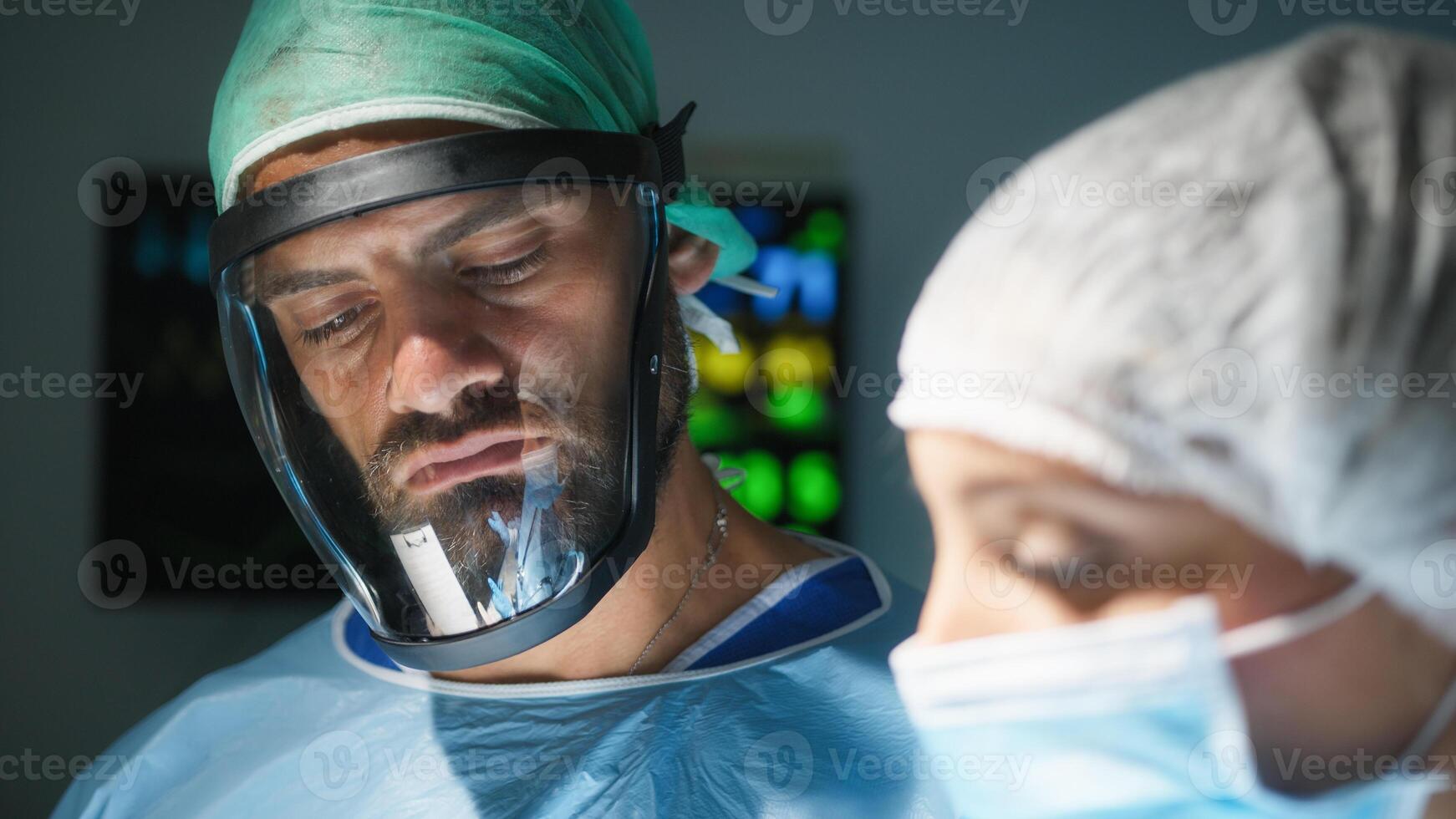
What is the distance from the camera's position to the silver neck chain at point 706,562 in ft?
3.54

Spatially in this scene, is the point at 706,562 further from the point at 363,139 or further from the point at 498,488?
the point at 363,139

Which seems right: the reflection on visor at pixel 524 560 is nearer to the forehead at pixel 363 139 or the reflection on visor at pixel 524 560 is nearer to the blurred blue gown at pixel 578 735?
the blurred blue gown at pixel 578 735

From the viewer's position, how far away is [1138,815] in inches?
16.5

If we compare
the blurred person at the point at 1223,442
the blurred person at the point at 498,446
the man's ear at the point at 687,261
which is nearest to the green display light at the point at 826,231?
the man's ear at the point at 687,261

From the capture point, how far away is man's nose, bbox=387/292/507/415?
867mm

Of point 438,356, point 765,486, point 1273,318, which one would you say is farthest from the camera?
point 765,486

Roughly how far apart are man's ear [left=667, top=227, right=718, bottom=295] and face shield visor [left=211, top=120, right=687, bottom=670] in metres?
0.20

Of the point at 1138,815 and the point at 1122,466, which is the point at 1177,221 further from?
the point at 1138,815

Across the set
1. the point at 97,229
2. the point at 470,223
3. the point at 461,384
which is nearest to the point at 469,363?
the point at 461,384

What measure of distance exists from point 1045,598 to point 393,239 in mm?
685

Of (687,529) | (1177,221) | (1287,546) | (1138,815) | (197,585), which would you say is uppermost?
(1177,221)

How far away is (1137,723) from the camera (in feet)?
1.36

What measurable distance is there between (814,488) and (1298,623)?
2.04 m

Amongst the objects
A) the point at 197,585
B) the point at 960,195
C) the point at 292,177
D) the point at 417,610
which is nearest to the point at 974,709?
the point at 417,610
